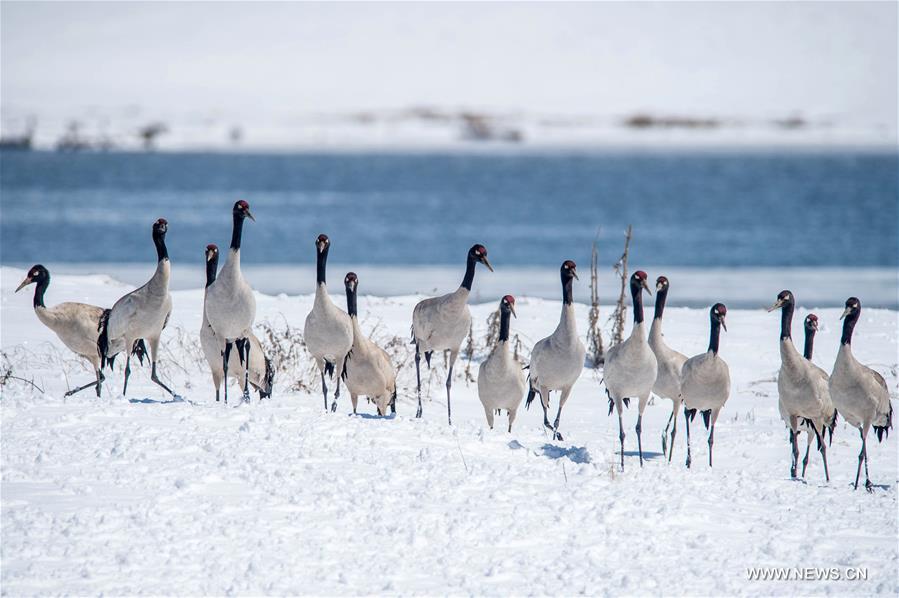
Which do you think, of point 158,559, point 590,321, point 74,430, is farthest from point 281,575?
point 590,321

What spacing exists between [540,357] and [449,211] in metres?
43.9

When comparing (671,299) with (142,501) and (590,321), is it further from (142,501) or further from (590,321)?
(142,501)

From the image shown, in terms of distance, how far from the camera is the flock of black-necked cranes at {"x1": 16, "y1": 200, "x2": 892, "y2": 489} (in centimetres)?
1047

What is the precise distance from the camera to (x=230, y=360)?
1190 cm

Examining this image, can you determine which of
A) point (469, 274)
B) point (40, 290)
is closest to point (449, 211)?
point (469, 274)

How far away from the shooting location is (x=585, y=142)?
16550 centimetres

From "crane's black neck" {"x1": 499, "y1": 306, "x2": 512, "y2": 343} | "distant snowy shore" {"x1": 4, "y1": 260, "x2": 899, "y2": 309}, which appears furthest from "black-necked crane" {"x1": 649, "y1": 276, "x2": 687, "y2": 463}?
"distant snowy shore" {"x1": 4, "y1": 260, "x2": 899, "y2": 309}

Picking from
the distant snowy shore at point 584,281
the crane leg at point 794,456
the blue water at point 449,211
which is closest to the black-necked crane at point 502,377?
the crane leg at point 794,456

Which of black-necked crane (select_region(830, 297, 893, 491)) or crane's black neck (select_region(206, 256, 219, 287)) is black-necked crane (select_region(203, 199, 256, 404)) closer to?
crane's black neck (select_region(206, 256, 219, 287))

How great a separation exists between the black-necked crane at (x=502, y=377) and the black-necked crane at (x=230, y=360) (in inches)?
86.3

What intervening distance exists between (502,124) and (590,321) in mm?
156871

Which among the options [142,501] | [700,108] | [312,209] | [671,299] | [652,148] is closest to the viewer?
[142,501]

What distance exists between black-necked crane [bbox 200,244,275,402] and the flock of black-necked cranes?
0.02 metres

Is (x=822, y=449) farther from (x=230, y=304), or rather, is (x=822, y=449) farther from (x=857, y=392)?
(x=230, y=304)
